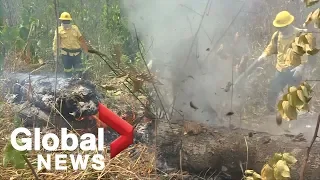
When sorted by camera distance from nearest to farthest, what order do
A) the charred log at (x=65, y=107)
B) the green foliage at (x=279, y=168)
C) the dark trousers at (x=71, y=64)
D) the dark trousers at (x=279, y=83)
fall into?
the green foliage at (x=279, y=168) → the charred log at (x=65, y=107) → the dark trousers at (x=279, y=83) → the dark trousers at (x=71, y=64)

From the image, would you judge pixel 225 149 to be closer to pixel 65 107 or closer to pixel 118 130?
pixel 118 130

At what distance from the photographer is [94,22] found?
725 centimetres

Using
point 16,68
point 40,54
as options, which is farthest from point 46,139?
point 40,54

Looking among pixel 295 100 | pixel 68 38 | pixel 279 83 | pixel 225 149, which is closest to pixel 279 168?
pixel 295 100

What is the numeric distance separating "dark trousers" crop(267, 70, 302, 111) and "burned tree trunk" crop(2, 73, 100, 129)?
223cm

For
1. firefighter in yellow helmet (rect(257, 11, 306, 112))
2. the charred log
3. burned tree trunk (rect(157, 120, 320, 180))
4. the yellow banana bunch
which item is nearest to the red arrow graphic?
the charred log

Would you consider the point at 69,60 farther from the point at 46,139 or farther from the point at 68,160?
the point at 68,160

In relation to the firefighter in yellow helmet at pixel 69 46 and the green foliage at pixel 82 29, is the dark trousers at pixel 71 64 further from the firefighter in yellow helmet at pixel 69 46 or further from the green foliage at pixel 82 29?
the green foliage at pixel 82 29

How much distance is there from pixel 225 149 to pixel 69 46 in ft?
12.1

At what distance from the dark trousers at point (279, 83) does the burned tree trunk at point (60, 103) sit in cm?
223

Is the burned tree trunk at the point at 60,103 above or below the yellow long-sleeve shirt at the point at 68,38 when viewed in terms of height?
below

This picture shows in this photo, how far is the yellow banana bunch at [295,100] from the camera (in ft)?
5.17

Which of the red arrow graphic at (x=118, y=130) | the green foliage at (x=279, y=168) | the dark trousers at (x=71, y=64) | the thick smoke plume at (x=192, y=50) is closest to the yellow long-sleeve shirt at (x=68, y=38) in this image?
the dark trousers at (x=71, y=64)

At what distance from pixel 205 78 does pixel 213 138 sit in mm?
1055
